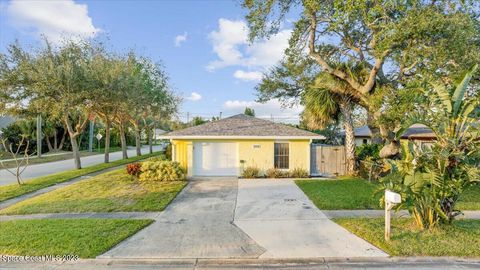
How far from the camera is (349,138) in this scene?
603 inches

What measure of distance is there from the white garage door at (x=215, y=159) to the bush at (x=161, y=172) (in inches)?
57.6

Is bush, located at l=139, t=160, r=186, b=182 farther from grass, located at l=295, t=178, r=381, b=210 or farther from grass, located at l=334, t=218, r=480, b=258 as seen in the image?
grass, located at l=334, t=218, r=480, b=258

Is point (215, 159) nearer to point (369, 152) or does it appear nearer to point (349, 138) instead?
point (349, 138)

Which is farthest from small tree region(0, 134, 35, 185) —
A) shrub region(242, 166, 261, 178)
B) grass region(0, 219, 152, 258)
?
shrub region(242, 166, 261, 178)

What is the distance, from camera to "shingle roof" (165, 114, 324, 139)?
14.7m

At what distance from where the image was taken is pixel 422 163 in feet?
20.9

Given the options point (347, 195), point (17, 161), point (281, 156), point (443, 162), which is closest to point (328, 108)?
point (281, 156)

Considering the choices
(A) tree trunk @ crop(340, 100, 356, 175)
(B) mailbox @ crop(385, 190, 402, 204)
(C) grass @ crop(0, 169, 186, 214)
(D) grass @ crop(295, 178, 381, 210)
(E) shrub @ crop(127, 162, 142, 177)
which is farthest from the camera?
(A) tree trunk @ crop(340, 100, 356, 175)

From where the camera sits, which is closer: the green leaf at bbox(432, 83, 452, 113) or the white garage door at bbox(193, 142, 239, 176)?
the green leaf at bbox(432, 83, 452, 113)

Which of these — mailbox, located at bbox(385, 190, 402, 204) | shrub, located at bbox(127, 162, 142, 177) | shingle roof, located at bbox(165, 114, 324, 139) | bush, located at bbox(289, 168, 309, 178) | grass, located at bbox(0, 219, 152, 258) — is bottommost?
grass, located at bbox(0, 219, 152, 258)

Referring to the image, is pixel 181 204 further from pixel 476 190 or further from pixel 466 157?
pixel 476 190

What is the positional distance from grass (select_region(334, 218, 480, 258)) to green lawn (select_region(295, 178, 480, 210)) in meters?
1.67

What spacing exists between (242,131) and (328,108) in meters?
4.66

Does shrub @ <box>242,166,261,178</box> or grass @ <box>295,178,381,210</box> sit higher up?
shrub @ <box>242,166,261,178</box>
